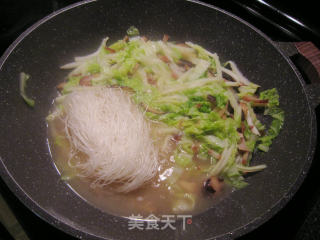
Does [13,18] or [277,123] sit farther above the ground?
[13,18]

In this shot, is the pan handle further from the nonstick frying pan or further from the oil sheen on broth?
the oil sheen on broth

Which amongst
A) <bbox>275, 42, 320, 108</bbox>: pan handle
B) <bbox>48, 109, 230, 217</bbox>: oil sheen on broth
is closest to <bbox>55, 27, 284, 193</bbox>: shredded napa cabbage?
<bbox>48, 109, 230, 217</bbox>: oil sheen on broth

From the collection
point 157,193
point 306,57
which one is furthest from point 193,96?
point 306,57

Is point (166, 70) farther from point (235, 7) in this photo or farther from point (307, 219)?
point (307, 219)

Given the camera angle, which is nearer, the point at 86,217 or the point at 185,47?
the point at 86,217

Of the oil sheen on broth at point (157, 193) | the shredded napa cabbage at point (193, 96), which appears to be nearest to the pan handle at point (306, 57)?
the shredded napa cabbage at point (193, 96)

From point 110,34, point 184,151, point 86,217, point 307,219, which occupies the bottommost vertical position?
point 307,219

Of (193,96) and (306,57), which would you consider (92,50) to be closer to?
(193,96)

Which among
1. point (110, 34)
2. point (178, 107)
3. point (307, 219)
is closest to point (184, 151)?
point (178, 107)
